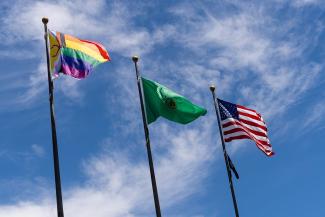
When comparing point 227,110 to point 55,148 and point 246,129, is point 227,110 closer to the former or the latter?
point 246,129

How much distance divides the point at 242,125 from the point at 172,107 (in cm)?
525

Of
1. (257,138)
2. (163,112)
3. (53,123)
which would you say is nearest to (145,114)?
(163,112)

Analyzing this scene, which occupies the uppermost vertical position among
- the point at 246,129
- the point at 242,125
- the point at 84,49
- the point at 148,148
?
the point at 84,49

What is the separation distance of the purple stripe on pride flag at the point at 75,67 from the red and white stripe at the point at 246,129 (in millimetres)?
9123

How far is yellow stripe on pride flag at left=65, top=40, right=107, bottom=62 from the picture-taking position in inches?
1214

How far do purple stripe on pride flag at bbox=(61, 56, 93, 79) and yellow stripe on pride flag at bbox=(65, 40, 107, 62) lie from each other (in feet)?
2.33

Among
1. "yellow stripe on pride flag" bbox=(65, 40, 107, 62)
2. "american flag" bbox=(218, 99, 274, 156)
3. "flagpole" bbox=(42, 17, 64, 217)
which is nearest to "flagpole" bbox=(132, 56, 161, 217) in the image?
"yellow stripe on pride flag" bbox=(65, 40, 107, 62)

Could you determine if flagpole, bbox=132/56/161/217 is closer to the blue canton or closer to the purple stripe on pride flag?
the purple stripe on pride flag

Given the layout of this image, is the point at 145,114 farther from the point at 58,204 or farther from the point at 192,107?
the point at 58,204

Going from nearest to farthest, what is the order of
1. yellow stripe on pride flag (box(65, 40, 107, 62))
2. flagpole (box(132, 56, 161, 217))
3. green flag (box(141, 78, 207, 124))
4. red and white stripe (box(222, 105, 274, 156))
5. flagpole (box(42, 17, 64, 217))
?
flagpole (box(42, 17, 64, 217)), flagpole (box(132, 56, 161, 217)), yellow stripe on pride flag (box(65, 40, 107, 62)), green flag (box(141, 78, 207, 124)), red and white stripe (box(222, 105, 274, 156))

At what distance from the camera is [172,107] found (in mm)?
31875

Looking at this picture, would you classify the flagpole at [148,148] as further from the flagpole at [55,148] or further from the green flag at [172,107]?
the flagpole at [55,148]

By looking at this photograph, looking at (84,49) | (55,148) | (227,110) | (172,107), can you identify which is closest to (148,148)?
(172,107)

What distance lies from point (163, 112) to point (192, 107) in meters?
1.59
